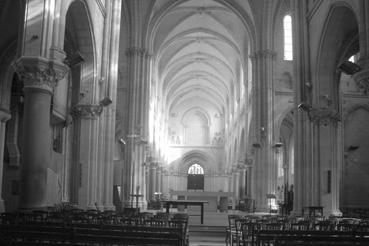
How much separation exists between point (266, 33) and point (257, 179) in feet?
36.6

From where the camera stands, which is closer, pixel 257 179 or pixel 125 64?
pixel 257 179

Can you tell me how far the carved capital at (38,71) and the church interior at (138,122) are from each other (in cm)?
3

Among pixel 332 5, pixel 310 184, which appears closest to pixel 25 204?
pixel 310 184

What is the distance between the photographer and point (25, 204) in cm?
1376

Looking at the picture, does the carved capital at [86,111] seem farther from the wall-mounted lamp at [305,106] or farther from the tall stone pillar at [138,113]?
the tall stone pillar at [138,113]

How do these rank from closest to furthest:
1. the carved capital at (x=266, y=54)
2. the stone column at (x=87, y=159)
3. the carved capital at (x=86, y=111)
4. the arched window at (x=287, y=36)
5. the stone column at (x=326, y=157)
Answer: the stone column at (x=87, y=159) → the carved capital at (x=86, y=111) → the stone column at (x=326, y=157) → the carved capital at (x=266, y=54) → the arched window at (x=287, y=36)

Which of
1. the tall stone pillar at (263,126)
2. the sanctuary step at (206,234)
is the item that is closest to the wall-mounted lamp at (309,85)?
the sanctuary step at (206,234)

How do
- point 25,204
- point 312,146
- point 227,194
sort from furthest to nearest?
point 227,194, point 312,146, point 25,204

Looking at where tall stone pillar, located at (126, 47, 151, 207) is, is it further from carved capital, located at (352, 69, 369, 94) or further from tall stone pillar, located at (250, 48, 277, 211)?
carved capital, located at (352, 69, 369, 94)

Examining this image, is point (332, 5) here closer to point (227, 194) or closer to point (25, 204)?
point (25, 204)

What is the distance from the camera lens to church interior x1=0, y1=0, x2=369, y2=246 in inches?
468

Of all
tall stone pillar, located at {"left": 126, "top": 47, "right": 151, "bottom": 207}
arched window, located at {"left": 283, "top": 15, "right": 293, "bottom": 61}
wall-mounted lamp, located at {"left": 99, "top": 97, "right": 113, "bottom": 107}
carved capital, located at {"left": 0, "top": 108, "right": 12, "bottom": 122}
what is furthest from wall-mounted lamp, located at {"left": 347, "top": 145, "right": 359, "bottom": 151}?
carved capital, located at {"left": 0, "top": 108, "right": 12, "bottom": 122}

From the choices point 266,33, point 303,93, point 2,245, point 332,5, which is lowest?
point 2,245

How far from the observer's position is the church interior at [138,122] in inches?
468
